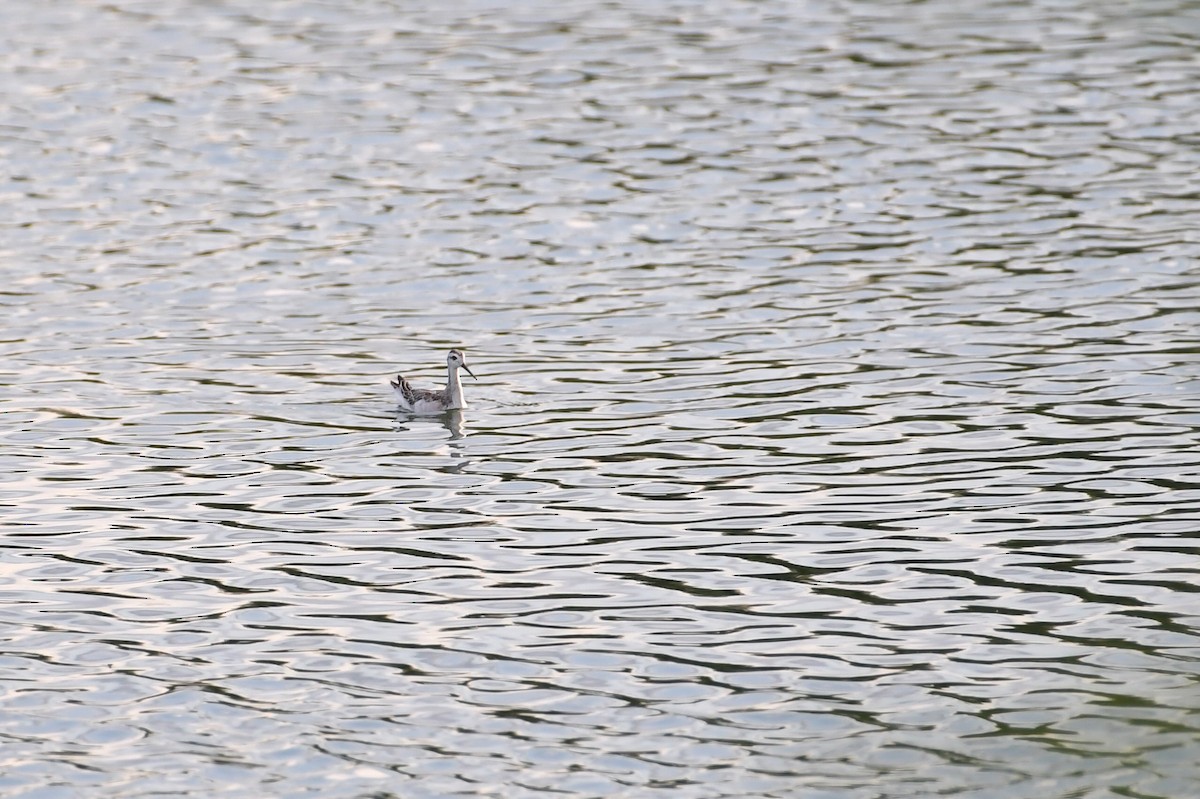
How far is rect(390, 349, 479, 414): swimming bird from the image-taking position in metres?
22.2

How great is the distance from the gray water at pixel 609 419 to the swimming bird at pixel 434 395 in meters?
0.23

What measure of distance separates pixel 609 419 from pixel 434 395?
2008 millimetres

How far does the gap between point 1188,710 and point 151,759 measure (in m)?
7.03

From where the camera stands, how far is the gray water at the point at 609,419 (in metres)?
14.2

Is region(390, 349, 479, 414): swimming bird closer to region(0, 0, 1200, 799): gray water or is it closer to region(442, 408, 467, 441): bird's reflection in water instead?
region(442, 408, 467, 441): bird's reflection in water

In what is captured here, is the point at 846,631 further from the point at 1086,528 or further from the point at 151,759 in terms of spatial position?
the point at 151,759

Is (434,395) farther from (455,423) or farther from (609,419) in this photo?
(609,419)

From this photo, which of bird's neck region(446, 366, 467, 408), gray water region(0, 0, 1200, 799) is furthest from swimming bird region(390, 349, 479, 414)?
gray water region(0, 0, 1200, 799)

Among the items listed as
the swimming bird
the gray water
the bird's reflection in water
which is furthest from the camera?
the swimming bird

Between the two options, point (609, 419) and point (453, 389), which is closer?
point (609, 419)

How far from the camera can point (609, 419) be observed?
21.8 metres

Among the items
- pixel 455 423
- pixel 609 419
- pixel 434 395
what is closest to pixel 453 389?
pixel 434 395

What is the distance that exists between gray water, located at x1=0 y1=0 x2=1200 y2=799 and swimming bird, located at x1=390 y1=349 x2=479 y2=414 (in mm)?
226

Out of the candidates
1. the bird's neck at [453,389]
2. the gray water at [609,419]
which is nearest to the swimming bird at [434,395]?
the bird's neck at [453,389]
